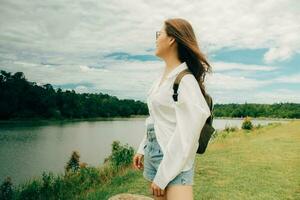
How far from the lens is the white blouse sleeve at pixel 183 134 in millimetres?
2186

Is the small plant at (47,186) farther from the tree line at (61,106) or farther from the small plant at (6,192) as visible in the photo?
the tree line at (61,106)

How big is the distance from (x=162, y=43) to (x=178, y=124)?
55 centimetres

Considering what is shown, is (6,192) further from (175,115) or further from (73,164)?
(175,115)

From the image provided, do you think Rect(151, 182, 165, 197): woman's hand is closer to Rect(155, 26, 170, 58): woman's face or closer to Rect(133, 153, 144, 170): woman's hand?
Rect(133, 153, 144, 170): woman's hand

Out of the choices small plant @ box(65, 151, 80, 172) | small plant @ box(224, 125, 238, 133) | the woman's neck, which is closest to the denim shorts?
the woman's neck

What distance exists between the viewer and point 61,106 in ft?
233

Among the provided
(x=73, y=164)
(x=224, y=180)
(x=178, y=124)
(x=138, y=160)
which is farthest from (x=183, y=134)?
(x=73, y=164)

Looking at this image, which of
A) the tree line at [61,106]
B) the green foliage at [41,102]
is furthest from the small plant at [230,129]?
the green foliage at [41,102]

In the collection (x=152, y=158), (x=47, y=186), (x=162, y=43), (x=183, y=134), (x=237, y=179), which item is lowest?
(x=47, y=186)

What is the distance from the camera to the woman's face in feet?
8.07

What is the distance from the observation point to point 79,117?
248ft

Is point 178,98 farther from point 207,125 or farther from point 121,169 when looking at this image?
point 121,169

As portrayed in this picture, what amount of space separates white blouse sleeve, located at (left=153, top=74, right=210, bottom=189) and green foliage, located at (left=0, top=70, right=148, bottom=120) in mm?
61306

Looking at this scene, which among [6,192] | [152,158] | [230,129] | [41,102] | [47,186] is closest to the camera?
[152,158]
